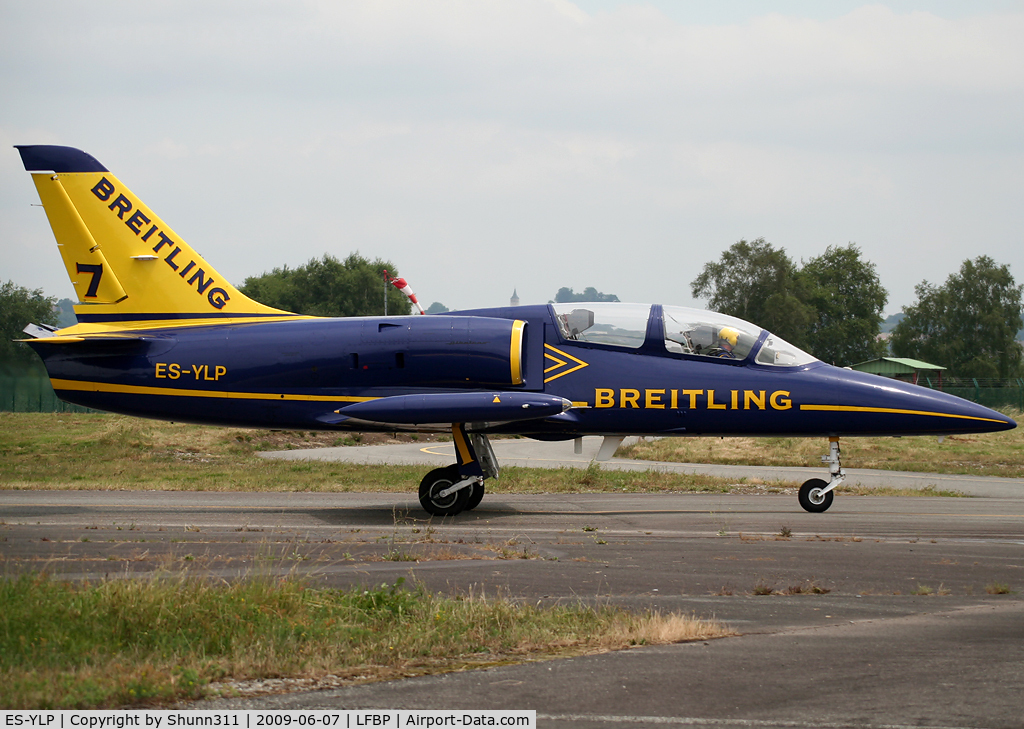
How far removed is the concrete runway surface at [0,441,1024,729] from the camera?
5.39 metres

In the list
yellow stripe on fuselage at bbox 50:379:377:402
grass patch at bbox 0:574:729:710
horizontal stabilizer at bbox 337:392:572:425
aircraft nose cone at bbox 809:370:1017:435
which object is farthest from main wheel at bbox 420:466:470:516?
grass patch at bbox 0:574:729:710

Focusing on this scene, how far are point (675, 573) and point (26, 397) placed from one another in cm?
3566

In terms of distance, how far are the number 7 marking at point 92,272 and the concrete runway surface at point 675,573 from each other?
339 centimetres

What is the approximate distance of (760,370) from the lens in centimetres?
1400

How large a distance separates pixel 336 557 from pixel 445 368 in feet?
15.4

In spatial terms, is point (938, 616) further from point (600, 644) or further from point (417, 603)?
point (417, 603)

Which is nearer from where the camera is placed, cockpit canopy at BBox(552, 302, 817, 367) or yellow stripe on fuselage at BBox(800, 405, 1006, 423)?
yellow stripe on fuselage at BBox(800, 405, 1006, 423)

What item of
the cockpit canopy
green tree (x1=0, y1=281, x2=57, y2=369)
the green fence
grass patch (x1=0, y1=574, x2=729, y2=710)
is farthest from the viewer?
green tree (x1=0, y1=281, x2=57, y2=369)

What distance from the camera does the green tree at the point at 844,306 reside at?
95.9 m

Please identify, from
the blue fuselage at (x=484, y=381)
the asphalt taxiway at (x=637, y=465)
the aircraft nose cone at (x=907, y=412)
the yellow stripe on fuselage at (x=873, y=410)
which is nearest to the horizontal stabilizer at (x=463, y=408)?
the blue fuselage at (x=484, y=381)

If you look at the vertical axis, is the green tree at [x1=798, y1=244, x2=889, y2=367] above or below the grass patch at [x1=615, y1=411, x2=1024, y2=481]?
above

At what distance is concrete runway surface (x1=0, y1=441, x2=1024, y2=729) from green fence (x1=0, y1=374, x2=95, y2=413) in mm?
12356

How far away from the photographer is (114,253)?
49.1ft

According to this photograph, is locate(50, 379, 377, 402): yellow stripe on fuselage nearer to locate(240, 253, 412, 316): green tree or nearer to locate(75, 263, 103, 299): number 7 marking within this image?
locate(75, 263, 103, 299): number 7 marking
